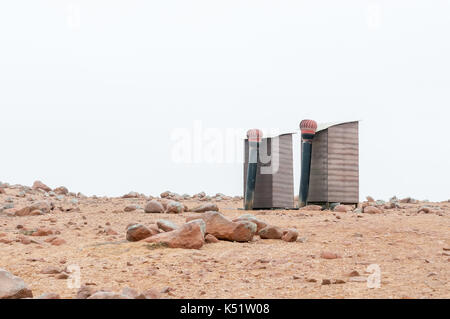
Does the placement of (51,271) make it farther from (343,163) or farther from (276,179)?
(343,163)

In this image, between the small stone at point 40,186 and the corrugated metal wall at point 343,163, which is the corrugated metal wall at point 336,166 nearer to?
the corrugated metal wall at point 343,163

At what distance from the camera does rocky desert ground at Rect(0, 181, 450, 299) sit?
499cm

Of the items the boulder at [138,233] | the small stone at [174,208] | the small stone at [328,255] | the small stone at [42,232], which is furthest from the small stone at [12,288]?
the small stone at [174,208]

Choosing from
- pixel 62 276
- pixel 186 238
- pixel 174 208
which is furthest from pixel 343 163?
pixel 62 276

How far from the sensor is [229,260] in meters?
6.37

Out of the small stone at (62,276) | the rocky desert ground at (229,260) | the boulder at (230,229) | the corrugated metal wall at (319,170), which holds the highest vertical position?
the corrugated metal wall at (319,170)

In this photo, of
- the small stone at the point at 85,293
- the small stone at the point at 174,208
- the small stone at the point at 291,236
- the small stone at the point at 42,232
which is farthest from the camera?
the small stone at the point at 174,208

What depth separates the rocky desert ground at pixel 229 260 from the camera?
4.99 metres

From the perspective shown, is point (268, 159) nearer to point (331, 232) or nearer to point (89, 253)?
point (331, 232)

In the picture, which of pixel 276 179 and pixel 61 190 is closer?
pixel 276 179

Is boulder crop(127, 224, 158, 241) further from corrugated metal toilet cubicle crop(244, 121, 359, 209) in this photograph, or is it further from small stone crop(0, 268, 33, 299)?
corrugated metal toilet cubicle crop(244, 121, 359, 209)
